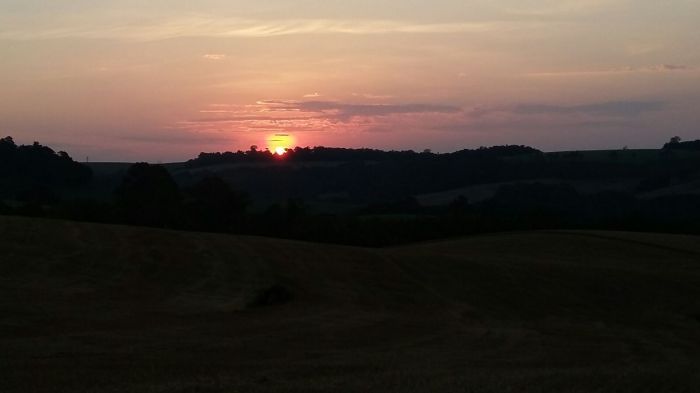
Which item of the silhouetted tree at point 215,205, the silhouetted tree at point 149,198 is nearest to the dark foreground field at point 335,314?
the silhouetted tree at point 149,198

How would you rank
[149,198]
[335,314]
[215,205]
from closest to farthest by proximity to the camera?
[335,314], [149,198], [215,205]

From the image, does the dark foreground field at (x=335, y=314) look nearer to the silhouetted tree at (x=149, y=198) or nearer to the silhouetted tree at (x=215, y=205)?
the silhouetted tree at (x=149, y=198)

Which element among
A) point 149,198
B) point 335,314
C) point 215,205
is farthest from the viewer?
point 215,205

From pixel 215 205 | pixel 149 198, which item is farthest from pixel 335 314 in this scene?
pixel 215 205

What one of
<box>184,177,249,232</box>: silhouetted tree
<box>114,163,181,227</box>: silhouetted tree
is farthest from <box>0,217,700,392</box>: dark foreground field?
<box>184,177,249,232</box>: silhouetted tree

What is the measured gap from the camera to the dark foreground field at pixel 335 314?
15.0 m

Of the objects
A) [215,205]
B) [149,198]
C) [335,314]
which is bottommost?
[335,314]

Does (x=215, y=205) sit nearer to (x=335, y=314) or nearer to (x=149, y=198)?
(x=149, y=198)

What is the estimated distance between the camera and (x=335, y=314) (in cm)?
2711

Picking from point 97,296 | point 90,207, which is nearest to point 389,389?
point 97,296

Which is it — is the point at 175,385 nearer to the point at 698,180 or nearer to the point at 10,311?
the point at 10,311

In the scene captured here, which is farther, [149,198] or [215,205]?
[215,205]

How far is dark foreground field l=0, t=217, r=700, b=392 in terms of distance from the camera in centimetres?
1504

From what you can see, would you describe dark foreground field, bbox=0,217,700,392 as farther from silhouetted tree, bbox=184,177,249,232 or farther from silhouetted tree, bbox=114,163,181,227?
silhouetted tree, bbox=184,177,249,232
